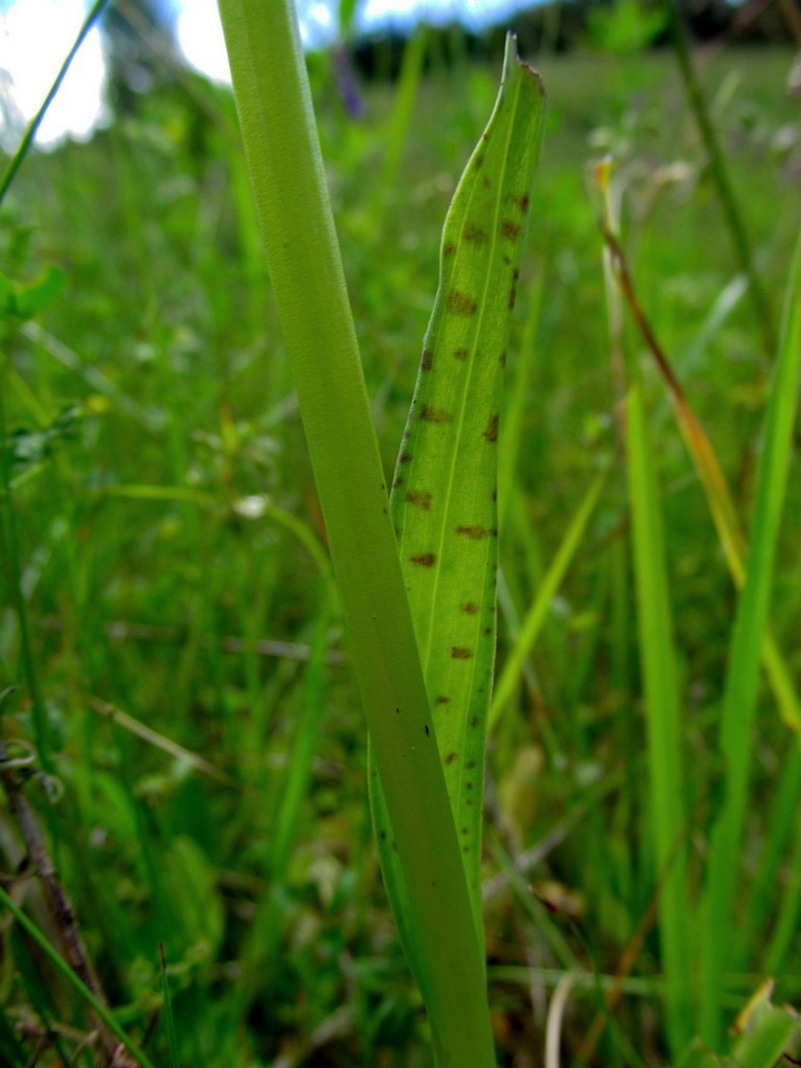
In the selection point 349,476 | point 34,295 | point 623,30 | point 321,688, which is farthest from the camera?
point 623,30

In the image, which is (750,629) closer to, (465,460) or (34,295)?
(465,460)

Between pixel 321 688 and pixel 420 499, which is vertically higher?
pixel 420 499

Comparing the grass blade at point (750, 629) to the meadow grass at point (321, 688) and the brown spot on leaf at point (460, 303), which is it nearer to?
the meadow grass at point (321, 688)

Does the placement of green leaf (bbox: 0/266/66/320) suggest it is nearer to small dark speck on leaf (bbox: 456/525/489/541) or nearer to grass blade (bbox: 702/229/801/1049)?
small dark speck on leaf (bbox: 456/525/489/541)

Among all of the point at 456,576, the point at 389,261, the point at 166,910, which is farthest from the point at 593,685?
the point at 389,261

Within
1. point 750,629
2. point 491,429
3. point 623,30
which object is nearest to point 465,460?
point 491,429

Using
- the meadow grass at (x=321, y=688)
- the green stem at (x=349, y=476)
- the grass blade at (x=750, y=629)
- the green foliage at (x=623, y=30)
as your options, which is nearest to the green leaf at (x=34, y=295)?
the meadow grass at (x=321, y=688)

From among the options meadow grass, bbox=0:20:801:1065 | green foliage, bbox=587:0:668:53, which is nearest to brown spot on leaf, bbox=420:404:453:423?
meadow grass, bbox=0:20:801:1065
